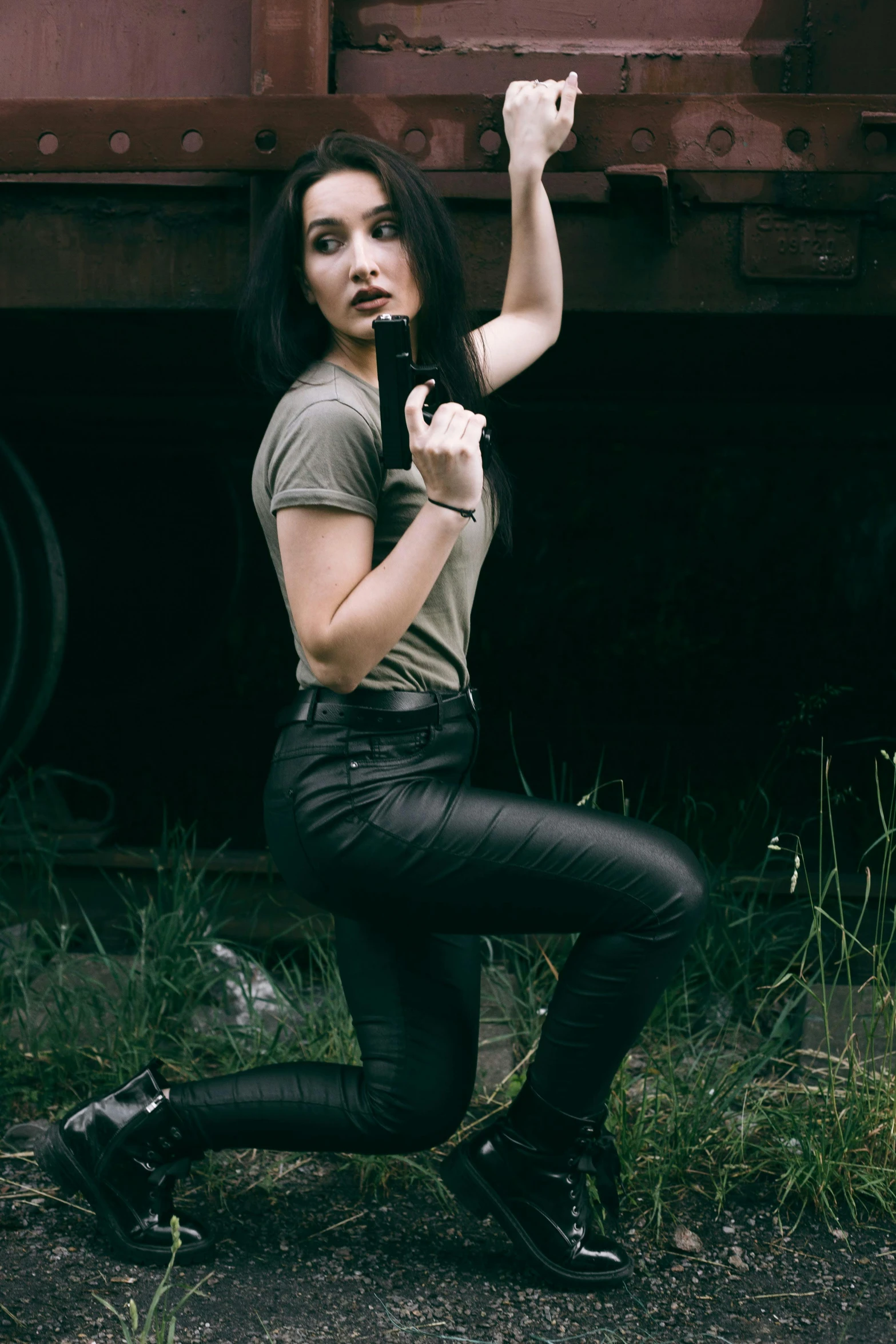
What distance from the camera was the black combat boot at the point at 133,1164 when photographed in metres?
1.88

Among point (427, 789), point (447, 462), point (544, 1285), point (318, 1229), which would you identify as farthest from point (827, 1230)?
point (447, 462)

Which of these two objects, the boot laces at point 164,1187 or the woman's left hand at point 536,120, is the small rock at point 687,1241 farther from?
the woman's left hand at point 536,120

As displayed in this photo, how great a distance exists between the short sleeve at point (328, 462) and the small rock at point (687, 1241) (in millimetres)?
1375

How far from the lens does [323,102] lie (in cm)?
217

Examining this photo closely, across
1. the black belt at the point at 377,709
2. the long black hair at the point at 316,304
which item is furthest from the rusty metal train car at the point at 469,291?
the black belt at the point at 377,709

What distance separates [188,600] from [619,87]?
6.49ft

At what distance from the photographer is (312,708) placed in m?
1.74

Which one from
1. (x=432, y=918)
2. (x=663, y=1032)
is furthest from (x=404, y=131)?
(x=663, y=1032)

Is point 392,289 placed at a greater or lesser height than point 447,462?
greater

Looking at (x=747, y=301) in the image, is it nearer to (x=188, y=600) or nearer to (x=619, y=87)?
(x=619, y=87)

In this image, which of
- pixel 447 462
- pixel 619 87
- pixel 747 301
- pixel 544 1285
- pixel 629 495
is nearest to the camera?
pixel 447 462

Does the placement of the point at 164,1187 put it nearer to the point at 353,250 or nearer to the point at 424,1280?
the point at 424,1280

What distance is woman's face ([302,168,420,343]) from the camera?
1.73 meters

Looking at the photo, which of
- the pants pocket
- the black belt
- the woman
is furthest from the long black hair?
the pants pocket
